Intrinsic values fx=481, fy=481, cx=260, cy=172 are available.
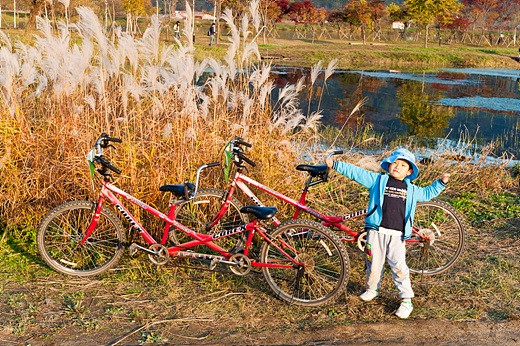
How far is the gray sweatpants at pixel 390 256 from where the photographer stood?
3.49 metres

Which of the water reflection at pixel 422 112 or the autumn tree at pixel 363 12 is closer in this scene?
the water reflection at pixel 422 112

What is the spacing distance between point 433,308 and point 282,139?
2.24 metres

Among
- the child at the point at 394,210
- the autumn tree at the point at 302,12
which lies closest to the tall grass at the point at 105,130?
the child at the point at 394,210

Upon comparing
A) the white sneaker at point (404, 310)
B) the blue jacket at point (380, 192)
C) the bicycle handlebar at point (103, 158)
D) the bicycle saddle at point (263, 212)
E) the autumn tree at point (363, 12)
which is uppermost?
the autumn tree at point (363, 12)

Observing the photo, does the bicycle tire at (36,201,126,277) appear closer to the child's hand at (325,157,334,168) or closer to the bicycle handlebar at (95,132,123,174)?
the bicycle handlebar at (95,132,123,174)

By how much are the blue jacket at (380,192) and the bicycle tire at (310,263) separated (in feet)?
1.14

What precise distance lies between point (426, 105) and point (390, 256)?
14346mm

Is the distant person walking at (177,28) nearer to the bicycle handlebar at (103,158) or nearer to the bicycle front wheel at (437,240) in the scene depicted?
the bicycle handlebar at (103,158)

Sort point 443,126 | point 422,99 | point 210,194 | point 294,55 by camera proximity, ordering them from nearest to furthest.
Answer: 1. point 210,194
2. point 443,126
3. point 422,99
4. point 294,55

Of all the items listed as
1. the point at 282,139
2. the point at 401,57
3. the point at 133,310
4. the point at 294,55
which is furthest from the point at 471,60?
the point at 133,310

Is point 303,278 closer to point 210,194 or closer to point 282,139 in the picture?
point 210,194

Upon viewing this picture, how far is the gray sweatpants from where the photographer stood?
11.5 ft

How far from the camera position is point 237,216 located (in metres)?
4.52

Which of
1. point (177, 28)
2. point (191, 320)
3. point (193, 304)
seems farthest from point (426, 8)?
point (191, 320)
